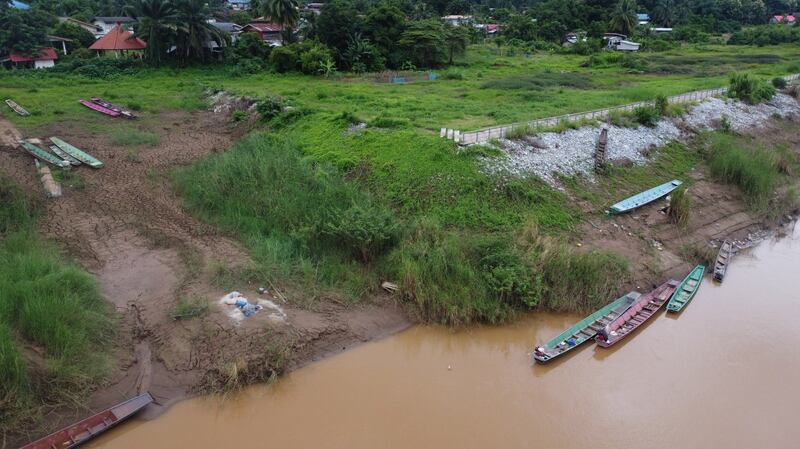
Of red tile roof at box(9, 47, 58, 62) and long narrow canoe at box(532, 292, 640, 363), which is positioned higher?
red tile roof at box(9, 47, 58, 62)

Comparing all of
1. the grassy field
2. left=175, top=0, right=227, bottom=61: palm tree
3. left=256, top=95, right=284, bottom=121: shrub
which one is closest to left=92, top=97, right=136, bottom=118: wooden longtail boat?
the grassy field

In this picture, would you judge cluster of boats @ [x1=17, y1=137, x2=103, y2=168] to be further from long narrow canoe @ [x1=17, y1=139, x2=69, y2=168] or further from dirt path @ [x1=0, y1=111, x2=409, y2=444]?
dirt path @ [x1=0, y1=111, x2=409, y2=444]

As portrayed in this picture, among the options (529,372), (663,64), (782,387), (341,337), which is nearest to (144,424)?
(341,337)

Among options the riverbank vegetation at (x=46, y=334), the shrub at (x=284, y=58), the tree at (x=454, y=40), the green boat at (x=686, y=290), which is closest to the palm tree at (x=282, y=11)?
the shrub at (x=284, y=58)

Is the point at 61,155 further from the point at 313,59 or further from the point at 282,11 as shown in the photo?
the point at 282,11

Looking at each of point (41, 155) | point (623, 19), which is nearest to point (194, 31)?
point (41, 155)

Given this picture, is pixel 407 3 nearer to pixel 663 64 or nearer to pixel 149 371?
pixel 663 64

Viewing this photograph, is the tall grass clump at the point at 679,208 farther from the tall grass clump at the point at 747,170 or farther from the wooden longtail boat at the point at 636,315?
the tall grass clump at the point at 747,170

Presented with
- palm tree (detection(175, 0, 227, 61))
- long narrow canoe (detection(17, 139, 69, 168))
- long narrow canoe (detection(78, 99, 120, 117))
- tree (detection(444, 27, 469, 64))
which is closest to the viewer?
long narrow canoe (detection(17, 139, 69, 168))
